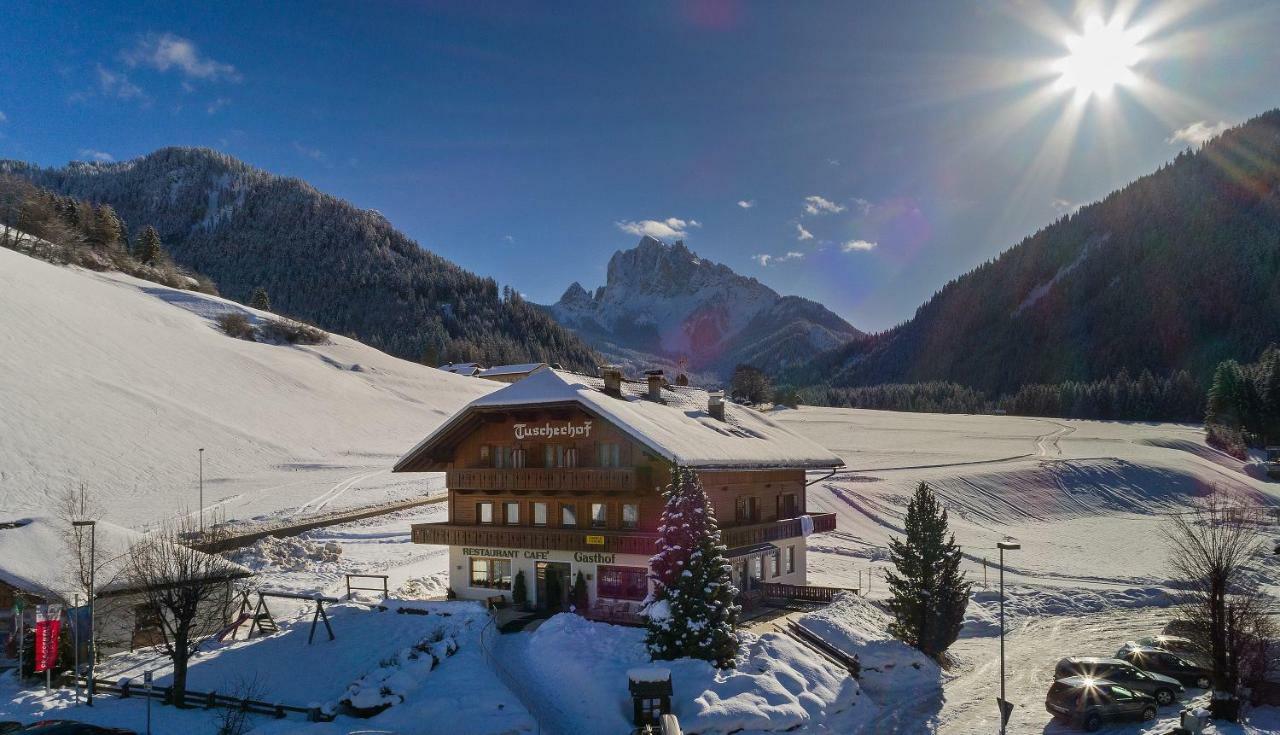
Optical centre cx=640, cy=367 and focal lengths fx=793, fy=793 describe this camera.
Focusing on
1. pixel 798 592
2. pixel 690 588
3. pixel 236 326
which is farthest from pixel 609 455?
pixel 236 326

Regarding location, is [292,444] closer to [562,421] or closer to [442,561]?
[442,561]

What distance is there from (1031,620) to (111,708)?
39541 mm

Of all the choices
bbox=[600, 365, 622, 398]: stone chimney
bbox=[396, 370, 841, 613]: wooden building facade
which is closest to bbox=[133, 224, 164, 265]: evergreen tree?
bbox=[396, 370, 841, 613]: wooden building facade

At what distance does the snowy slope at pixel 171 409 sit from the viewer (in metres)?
55.5

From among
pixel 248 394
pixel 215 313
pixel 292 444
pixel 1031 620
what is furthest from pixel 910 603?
pixel 215 313

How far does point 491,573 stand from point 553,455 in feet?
20.6

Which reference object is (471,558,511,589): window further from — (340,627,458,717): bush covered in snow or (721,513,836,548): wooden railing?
(721,513,836,548): wooden railing

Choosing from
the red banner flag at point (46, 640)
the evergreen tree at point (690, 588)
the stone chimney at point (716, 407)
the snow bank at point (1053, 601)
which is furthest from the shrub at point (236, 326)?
the snow bank at point (1053, 601)

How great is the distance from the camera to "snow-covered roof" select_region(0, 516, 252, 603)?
25.8m

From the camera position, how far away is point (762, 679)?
80.7 feet

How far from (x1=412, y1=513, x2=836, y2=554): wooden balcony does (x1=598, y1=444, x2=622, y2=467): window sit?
2839 mm

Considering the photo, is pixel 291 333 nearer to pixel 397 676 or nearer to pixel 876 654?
pixel 397 676

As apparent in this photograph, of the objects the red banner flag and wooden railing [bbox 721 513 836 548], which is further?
wooden railing [bbox 721 513 836 548]

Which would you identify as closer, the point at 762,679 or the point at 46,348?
the point at 762,679
